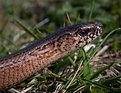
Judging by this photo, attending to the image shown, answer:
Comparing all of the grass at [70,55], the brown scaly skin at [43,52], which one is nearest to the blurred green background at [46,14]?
the grass at [70,55]

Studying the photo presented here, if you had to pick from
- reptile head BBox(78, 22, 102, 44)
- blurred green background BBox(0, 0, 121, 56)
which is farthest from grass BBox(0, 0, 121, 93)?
reptile head BBox(78, 22, 102, 44)

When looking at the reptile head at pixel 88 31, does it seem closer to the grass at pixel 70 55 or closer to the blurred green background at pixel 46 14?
the grass at pixel 70 55

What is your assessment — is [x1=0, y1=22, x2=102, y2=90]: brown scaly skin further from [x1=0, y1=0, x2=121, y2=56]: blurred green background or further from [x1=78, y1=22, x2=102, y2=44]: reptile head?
[x1=0, y1=0, x2=121, y2=56]: blurred green background

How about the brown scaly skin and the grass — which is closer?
the grass

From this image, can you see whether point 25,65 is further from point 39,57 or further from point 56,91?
point 56,91

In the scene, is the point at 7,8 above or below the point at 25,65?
above

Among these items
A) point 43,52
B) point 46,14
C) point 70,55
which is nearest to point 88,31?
point 70,55

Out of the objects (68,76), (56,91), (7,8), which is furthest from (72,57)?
(7,8)
